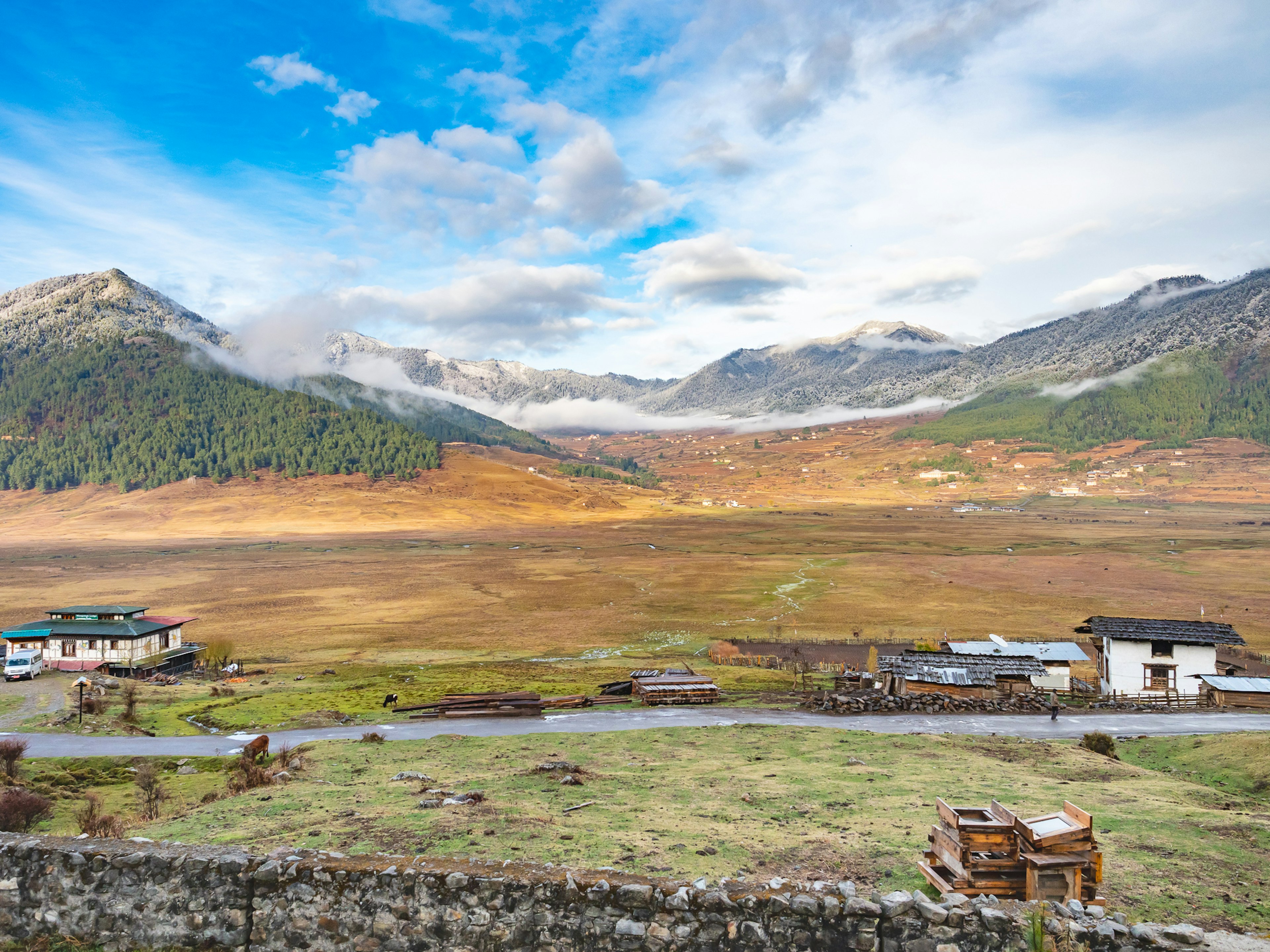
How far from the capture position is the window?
4428cm

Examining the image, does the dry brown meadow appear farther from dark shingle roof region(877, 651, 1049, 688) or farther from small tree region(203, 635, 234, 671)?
dark shingle roof region(877, 651, 1049, 688)

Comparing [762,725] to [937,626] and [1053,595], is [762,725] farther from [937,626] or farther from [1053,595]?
[1053,595]

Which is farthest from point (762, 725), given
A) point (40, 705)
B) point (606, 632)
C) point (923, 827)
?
point (606, 632)

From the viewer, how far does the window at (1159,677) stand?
4428 centimetres

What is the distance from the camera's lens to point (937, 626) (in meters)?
73.6

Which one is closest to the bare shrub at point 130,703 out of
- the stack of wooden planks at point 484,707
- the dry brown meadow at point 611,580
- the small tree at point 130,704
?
the small tree at point 130,704

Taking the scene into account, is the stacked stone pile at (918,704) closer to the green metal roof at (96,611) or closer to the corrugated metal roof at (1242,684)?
the corrugated metal roof at (1242,684)

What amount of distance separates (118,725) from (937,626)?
6846 cm

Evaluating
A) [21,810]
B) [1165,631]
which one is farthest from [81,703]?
[1165,631]

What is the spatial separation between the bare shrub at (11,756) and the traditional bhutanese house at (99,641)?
1145 inches

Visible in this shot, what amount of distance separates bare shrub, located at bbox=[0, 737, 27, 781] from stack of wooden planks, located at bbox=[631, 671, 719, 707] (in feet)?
84.9

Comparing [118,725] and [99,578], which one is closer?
[118,725]

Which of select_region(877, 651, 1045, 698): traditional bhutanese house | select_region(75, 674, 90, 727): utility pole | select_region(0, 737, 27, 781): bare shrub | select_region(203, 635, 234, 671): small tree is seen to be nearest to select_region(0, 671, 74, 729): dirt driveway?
select_region(75, 674, 90, 727): utility pole

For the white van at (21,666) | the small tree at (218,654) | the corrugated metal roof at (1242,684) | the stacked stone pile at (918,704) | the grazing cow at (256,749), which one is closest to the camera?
the grazing cow at (256,749)
